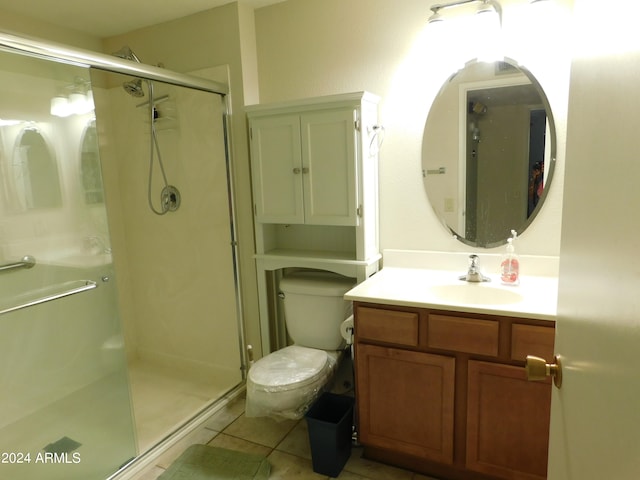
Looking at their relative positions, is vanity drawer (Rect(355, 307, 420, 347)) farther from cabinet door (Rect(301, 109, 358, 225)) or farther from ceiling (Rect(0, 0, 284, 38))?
ceiling (Rect(0, 0, 284, 38))

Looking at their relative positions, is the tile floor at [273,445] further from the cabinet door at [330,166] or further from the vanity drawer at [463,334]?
the cabinet door at [330,166]

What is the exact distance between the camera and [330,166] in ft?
6.95

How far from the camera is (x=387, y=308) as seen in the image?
177 cm

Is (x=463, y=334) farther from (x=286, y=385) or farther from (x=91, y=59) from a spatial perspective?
(x=91, y=59)

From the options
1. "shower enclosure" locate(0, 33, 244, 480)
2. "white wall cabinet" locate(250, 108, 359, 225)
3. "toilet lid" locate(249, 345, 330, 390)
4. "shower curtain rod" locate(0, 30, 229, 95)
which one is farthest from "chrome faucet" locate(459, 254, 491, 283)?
"shower curtain rod" locate(0, 30, 229, 95)

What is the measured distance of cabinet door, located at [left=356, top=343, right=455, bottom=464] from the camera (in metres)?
1.72

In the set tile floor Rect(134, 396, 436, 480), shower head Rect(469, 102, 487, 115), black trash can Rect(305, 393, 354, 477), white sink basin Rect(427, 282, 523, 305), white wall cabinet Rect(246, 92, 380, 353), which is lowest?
tile floor Rect(134, 396, 436, 480)

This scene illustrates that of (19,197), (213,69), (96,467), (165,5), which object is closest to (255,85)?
(213,69)

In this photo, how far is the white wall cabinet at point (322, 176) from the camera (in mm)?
2064

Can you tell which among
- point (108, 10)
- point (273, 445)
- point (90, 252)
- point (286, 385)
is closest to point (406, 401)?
point (286, 385)

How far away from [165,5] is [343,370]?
7.29ft

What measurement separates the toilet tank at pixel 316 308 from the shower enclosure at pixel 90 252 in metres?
0.45

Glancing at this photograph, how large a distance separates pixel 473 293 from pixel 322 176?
0.92 m

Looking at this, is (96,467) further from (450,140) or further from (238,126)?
(450,140)
